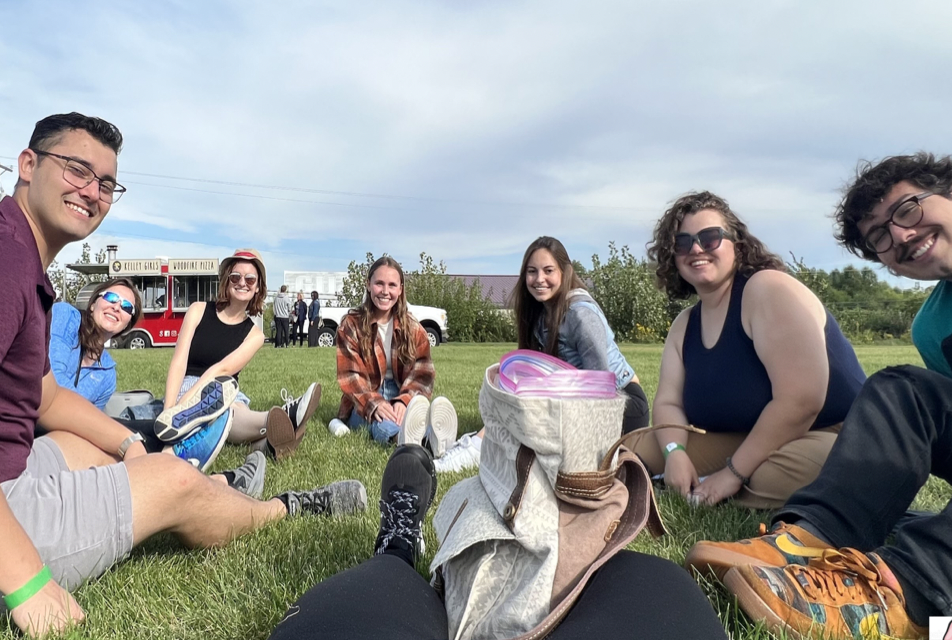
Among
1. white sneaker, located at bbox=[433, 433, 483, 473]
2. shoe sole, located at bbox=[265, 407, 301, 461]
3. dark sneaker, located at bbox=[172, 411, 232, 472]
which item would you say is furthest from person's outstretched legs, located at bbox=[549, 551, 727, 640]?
shoe sole, located at bbox=[265, 407, 301, 461]

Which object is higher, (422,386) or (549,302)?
(549,302)

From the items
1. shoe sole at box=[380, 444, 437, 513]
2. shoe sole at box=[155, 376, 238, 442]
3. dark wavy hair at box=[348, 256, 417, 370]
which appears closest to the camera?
shoe sole at box=[380, 444, 437, 513]

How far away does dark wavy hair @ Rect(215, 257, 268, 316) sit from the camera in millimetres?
5082

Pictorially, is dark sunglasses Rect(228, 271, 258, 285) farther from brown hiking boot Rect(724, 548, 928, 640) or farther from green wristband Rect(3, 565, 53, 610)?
brown hiking boot Rect(724, 548, 928, 640)

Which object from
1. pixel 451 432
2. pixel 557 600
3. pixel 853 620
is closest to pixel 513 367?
pixel 557 600

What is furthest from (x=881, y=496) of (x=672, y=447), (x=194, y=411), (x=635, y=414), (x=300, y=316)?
(x=300, y=316)

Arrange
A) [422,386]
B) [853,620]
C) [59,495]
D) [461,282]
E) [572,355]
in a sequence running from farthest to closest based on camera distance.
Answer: [461,282], [422,386], [572,355], [59,495], [853,620]

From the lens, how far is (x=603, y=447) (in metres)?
1.50

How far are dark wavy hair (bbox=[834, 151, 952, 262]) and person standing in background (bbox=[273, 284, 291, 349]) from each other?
22031 millimetres

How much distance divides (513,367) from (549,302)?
341 cm

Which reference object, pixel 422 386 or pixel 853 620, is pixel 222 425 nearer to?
pixel 422 386

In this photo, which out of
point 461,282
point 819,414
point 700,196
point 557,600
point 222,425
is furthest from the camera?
point 461,282

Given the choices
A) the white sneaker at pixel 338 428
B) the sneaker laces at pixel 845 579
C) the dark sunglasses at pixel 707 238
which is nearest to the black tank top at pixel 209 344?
the white sneaker at pixel 338 428

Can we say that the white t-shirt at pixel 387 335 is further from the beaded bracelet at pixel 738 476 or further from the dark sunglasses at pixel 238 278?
the beaded bracelet at pixel 738 476
